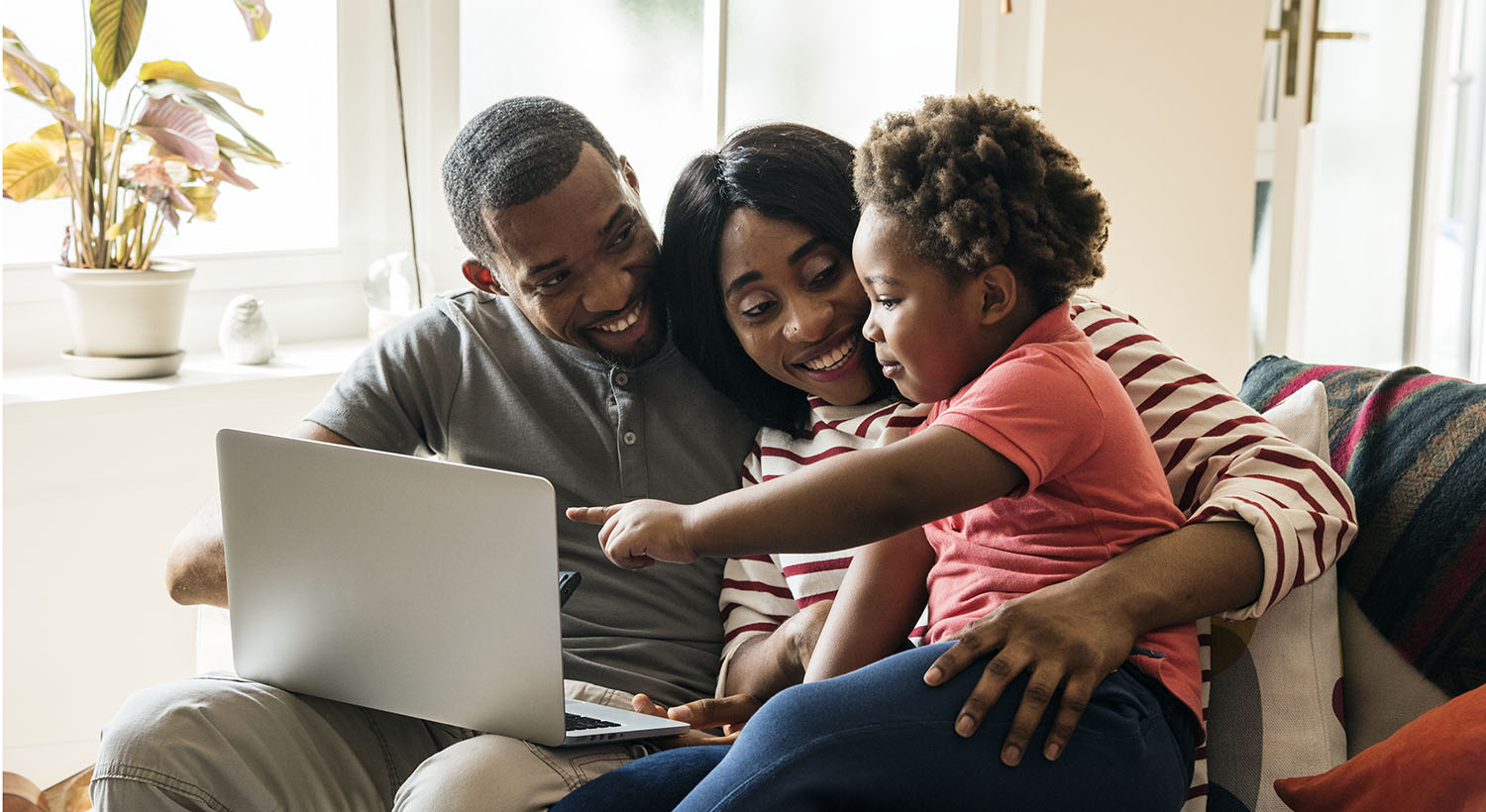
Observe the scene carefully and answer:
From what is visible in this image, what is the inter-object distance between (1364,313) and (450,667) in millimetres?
3508

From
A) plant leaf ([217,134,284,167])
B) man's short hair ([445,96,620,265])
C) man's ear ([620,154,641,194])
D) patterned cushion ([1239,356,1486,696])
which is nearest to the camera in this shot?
patterned cushion ([1239,356,1486,696])

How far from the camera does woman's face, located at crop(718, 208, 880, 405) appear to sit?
141 centimetres

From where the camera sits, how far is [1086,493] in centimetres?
112

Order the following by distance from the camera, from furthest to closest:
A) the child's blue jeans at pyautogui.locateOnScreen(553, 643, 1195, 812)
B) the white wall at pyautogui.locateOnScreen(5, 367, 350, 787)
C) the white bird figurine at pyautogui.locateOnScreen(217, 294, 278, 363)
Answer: the white bird figurine at pyautogui.locateOnScreen(217, 294, 278, 363), the white wall at pyautogui.locateOnScreen(5, 367, 350, 787), the child's blue jeans at pyautogui.locateOnScreen(553, 643, 1195, 812)

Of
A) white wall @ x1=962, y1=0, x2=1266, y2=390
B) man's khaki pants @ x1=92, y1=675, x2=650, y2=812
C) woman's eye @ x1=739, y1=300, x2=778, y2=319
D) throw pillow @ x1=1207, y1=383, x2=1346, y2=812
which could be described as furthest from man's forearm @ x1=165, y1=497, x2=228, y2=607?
white wall @ x1=962, y1=0, x2=1266, y2=390

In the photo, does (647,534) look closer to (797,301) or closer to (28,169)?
(797,301)

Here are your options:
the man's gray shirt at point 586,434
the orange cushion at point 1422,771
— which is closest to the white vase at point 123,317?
the man's gray shirt at point 586,434

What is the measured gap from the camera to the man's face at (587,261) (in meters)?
1.49

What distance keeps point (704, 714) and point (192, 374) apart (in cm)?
119

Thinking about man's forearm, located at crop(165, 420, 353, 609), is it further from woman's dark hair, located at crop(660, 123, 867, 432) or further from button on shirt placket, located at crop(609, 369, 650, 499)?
woman's dark hair, located at crop(660, 123, 867, 432)

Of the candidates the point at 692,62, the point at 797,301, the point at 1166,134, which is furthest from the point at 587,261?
the point at 1166,134

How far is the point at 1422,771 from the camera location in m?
1.06

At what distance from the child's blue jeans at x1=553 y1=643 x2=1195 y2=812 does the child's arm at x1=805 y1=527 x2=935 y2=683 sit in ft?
0.85

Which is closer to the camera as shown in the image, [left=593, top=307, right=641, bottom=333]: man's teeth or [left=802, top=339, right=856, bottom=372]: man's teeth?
[left=802, top=339, right=856, bottom=372]: man's teeth
